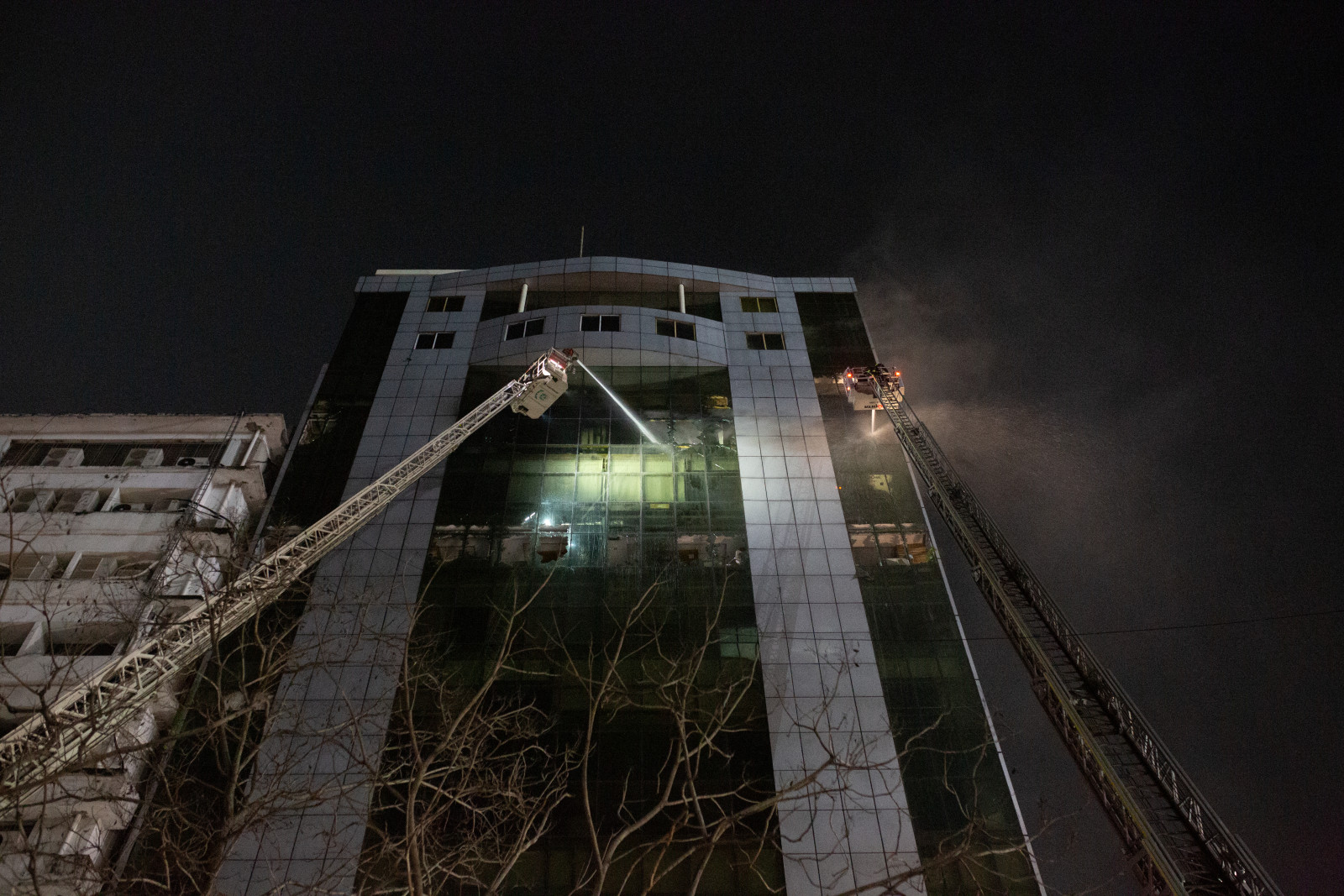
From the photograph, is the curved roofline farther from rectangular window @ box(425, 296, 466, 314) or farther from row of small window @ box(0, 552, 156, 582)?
row of small window @ box(0, 552, 156, 582)

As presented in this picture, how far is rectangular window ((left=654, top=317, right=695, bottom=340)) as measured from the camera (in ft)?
136

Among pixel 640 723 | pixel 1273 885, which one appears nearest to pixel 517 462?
pixel 640 723

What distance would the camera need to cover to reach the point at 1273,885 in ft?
52.6

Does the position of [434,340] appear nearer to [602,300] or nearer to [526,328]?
[526,328]

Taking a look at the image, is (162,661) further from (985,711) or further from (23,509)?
(985,711)

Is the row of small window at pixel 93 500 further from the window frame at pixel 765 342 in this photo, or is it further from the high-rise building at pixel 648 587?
the window frame at pixel 765 342

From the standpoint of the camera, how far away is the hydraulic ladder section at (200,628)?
17562 mm

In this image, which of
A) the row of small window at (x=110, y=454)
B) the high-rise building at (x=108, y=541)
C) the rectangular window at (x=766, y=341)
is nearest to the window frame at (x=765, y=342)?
the rectangular window at (x=766, y=341)

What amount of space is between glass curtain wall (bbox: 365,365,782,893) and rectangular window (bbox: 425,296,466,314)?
590cm

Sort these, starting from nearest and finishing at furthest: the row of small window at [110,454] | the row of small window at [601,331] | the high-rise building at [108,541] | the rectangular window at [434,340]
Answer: the high-rise building at [108,541]
the row of small window at [110,454]
the row of small window at [601,331]
the rectangular window at [434,340]

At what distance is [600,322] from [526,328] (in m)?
4.04

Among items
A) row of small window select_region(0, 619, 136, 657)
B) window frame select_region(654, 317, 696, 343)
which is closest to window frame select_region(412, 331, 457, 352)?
window frame select_region(654, 317, 696, 343)

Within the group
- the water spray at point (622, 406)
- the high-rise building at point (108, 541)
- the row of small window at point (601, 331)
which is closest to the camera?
the high-rise building at point (108, 541)

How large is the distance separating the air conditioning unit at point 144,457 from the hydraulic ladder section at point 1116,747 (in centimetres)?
3873
